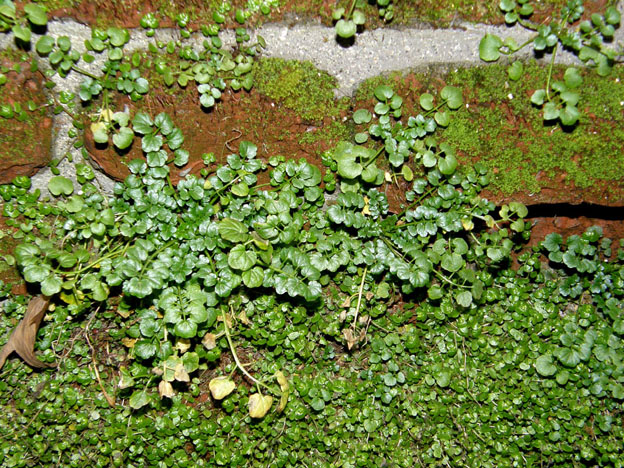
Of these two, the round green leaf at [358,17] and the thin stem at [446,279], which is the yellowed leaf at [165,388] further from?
the round green leaf at [358,17]

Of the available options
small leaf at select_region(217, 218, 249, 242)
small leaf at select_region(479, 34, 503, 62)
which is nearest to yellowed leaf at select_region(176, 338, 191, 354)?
small leaf at select_region(217, 218, 249, 242)

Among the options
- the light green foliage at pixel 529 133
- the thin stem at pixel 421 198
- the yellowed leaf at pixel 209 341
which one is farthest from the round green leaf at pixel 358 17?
the yellowed leaf at pixel 209 341

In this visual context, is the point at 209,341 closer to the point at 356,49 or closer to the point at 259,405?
the point at 259,405

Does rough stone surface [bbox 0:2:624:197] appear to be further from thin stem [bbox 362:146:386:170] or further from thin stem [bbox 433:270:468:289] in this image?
thin stem [bbox 433:270:468:289]

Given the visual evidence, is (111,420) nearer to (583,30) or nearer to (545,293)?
(545,293)

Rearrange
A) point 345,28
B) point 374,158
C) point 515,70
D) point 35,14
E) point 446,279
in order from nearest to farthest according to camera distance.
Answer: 1. point 35,14
2. point 345,28
3. point 515,70
4. point 374,158
5. point 446,279

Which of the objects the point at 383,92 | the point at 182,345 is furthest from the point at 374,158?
the point at 182,345

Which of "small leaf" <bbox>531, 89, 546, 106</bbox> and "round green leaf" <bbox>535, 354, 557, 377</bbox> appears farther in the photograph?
"round green leaf" <bbox>535, 354, 557, 377</bbox>
